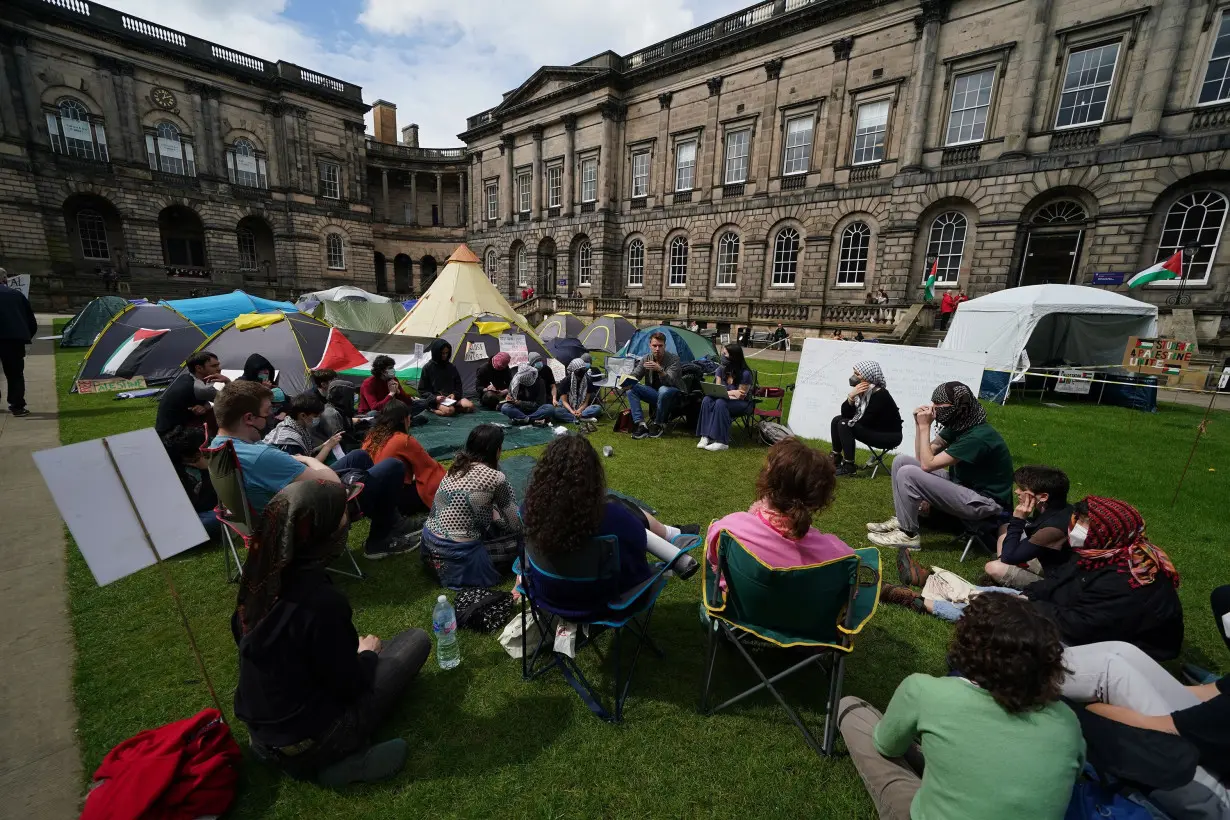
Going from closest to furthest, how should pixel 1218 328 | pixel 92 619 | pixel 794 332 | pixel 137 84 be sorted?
pixel 92 619
pixel 1218 328
pixel 794 332
pixel 137 84

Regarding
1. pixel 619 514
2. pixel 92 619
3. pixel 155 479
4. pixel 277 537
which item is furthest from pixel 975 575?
pixel 92 619

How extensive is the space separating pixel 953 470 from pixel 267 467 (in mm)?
5317

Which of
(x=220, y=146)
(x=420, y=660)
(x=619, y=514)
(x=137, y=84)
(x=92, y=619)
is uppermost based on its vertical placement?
(x=137, y=84)

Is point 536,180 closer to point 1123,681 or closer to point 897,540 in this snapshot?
point 897,540

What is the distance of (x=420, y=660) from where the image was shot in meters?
2.68

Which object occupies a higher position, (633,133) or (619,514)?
(633,133)

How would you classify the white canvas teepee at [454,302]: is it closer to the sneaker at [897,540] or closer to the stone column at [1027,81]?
the sneaker at [897,540]

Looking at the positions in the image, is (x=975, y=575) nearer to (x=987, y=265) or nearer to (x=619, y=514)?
(x=619, y=514)

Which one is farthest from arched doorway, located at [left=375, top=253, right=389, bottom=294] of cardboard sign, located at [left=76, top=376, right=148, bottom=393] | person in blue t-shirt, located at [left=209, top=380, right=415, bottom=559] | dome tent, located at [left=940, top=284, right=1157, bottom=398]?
person in blue t-shirt, located at [left=209, top=380, right=415, bottom=559]

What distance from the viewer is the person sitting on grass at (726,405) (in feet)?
24.3

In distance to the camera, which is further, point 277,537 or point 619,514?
point 619,514

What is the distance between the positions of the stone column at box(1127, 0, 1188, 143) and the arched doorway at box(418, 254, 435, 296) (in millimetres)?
39359

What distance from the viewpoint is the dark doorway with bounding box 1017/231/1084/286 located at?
1656cm

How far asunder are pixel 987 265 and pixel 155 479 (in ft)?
72.6
